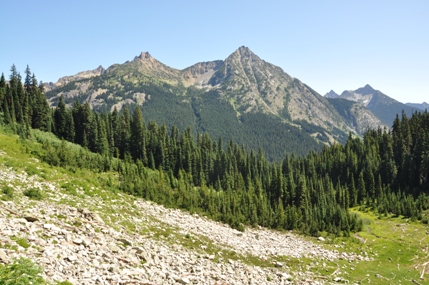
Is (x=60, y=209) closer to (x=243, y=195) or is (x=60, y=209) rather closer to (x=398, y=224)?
(x=243, y=195)

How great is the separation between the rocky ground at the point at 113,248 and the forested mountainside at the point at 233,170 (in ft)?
65.7

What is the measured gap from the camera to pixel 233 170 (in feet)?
412

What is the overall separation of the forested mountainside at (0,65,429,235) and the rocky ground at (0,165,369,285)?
20036mm

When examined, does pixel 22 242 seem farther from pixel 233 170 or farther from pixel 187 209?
pixel 233 170

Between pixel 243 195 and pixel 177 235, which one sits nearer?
pixel 177 235

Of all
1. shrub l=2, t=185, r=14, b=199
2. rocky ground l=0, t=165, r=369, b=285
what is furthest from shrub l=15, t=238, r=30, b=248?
shrub l=2, t=185, r=14, b=199

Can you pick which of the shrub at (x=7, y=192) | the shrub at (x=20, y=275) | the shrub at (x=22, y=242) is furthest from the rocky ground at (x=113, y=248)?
the shrub at (x=20, y=275)

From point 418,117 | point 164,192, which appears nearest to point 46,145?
point 164,192

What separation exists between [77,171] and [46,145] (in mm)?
12654

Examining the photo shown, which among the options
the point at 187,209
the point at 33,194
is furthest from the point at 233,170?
the point at 33,194

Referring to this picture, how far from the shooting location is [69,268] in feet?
58.3

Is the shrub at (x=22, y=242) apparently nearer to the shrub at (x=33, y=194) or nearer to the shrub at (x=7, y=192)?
the shrub at (x=7, y=192)

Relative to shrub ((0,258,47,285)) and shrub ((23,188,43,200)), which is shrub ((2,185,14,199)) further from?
shrub ((0,258,47,285))

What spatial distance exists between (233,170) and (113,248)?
338 ft
